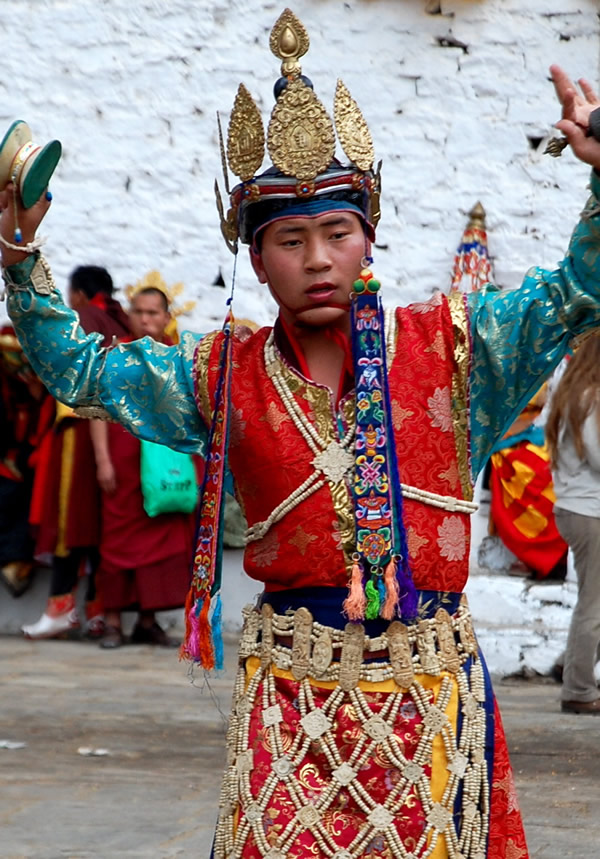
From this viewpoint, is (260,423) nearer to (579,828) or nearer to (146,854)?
(146,854)

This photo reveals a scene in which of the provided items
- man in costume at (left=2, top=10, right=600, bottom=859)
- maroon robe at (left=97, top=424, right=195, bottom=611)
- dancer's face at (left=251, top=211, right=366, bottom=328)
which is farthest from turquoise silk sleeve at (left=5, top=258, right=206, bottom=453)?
maroon robe at (left=97, top=424, right=195, bottom=611)

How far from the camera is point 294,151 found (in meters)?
Answer: 2.61

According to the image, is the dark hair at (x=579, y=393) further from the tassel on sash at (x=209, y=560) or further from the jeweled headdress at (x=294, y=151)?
the tassel on sash at (x=209, y=560)

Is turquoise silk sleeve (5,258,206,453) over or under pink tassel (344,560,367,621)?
over

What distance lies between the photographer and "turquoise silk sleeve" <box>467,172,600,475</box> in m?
2.40

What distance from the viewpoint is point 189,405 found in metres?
2.68

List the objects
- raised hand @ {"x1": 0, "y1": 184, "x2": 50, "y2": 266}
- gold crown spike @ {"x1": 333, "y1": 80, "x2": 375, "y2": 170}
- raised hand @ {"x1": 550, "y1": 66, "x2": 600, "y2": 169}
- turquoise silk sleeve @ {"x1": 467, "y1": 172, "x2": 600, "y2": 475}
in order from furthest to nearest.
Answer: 1. gold crown spike @ {"x1": 333, "y1": 80, "x2": 375, "y2": 170}
2. raised hand @ {"x1": 0, "y1": 184, "x2": 50, "y2": 266}
3. turquoise silk sleeve @ {"x1": 467, "y1": 172, "x2": 600, "y2": 475}
4. raised hand @ {"x1": 550, "y1": 66, "x2": 600, "y2": 169}

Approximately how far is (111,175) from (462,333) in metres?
6.09

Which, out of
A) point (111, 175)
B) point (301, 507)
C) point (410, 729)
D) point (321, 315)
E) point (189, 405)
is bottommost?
point (410, 729)

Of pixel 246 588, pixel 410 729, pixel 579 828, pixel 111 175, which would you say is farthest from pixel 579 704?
pixel 111 175

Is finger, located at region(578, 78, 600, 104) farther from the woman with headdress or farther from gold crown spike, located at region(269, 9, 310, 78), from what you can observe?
the woman with headdress

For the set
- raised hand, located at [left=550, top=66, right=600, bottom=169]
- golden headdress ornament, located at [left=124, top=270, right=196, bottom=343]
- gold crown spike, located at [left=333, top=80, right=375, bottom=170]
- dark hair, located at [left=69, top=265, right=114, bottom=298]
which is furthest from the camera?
golden headdress ornament, located at [left=124, top=270, right=196, bottom=343]

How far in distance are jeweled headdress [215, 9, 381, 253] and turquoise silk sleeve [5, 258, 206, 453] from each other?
285 mm

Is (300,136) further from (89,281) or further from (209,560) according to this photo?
(89,281)
